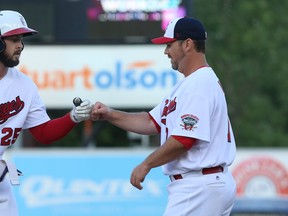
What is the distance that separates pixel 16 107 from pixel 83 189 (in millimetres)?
6168

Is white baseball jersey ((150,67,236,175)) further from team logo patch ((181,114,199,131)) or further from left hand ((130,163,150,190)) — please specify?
left hand ((130,163,150,190))

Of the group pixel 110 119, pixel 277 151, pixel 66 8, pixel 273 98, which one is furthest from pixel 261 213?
pixel 273 98

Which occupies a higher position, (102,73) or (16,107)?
(16,107)

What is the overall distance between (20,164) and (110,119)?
6.05m

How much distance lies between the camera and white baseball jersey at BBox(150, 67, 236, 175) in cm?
600

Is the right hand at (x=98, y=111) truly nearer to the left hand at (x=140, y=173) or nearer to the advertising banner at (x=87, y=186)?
the left hand at (x=140, y=173)

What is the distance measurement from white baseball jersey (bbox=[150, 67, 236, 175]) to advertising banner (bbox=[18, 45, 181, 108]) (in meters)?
7.92

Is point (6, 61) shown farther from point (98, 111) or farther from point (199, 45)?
point (199, 45)

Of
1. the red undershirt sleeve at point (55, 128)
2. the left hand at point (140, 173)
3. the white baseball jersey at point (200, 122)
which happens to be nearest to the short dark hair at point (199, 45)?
the white baseball jersey at point (200, 122)

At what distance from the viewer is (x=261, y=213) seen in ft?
36.7

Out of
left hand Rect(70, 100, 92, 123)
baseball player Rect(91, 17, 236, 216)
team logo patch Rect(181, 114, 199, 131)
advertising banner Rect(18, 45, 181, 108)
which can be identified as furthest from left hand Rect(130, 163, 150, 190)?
advertising banner Rect(18, 45, 181, 108)

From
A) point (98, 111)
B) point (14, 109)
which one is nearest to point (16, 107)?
point (14, 109)

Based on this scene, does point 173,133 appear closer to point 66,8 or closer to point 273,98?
point 66,8

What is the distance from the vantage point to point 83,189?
1249 cm
